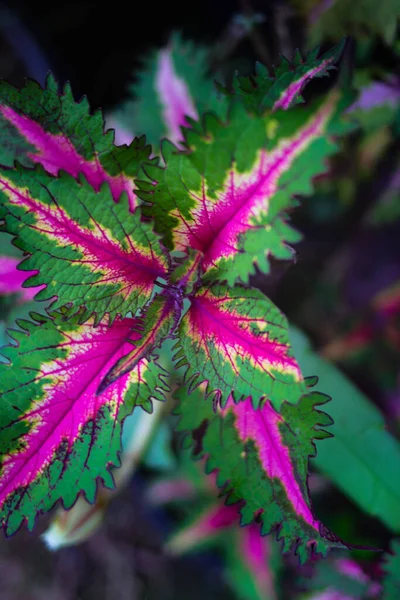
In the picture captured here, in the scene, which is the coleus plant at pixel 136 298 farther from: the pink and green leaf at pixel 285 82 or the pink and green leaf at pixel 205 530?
the pink and green leaf at pixel 205 530

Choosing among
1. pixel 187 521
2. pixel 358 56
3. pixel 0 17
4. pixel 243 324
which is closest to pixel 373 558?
pixel 187 521

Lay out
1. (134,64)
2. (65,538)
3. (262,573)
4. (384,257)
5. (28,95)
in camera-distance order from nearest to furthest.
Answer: (28,95), (65,538), (262,573), (134,64), (384,257)

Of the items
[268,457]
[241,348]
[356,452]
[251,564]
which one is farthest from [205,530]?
[241,348]

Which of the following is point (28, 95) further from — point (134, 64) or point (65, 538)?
point (134, 64)


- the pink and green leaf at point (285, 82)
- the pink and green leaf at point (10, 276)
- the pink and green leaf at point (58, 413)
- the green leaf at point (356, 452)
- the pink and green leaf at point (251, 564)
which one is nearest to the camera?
the pink and green leaf at point (285, 82)

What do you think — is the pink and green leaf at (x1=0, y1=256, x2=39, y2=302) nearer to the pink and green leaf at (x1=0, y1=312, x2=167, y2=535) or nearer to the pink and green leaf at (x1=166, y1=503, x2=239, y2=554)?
the pink and green leaf at (x1=0, y1=312, x2=167, y2=535)

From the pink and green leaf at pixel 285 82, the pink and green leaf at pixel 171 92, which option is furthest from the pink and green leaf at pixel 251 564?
the pink and green leaf at pixel 285 82
